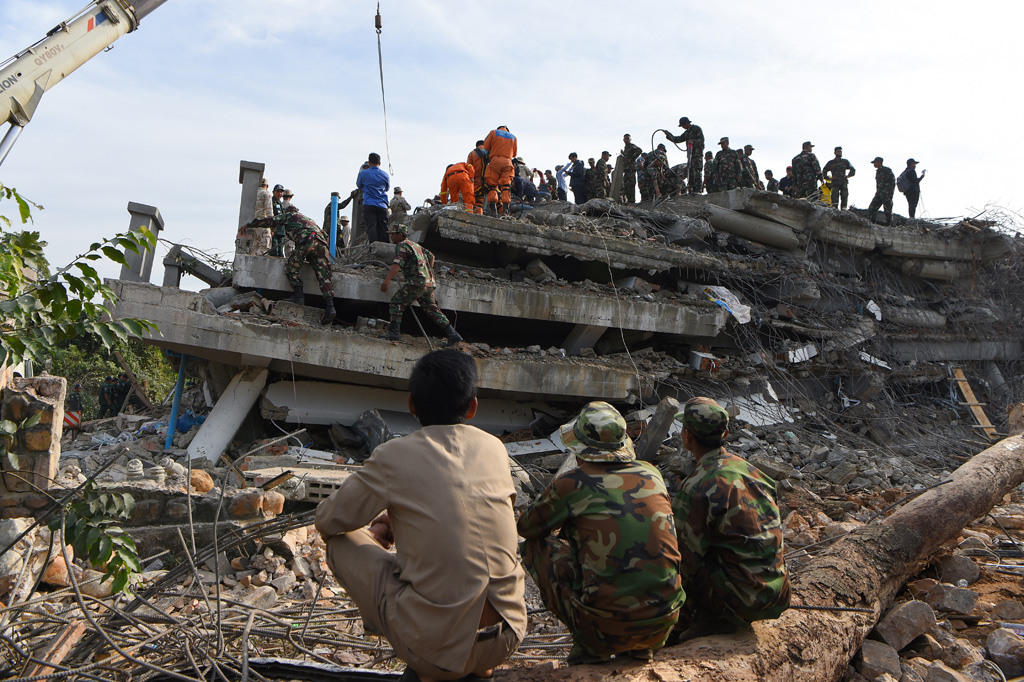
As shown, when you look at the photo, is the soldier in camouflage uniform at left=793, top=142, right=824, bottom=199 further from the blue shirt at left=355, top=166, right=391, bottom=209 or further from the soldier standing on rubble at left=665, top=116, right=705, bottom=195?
the blue shirt at left=355, top=166, right=391, bottom=209

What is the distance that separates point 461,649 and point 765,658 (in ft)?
5.16

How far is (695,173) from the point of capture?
48.8 feet

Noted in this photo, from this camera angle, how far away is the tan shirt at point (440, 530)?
224 cm

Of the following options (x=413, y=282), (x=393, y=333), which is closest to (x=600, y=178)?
(x=413, y=282)

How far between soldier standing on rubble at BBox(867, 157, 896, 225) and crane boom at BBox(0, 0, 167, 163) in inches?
608

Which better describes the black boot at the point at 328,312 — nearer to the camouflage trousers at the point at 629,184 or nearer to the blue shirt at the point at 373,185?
the blue shirt at the point at 373,185

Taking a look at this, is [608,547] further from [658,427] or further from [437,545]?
[658,427]

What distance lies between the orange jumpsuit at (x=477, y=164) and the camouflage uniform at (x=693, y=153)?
4.97 metres

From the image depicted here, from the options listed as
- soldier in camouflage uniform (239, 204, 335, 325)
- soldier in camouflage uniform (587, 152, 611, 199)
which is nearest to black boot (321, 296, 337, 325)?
soldier in camouflage uniform (239, 204, 335, 325)

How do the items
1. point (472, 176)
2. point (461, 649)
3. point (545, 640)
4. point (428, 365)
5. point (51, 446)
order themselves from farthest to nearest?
point (472, 176), point (51, 446), point (545, 640), point (428, 365), point (461, 649)

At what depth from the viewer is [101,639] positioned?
9.84ft

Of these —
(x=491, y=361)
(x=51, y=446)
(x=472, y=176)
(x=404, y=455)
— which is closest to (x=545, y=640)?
(x=404, y=455)

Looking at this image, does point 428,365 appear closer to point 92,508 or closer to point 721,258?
point 92,508

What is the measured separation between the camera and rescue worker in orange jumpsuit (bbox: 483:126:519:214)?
1166 cm
